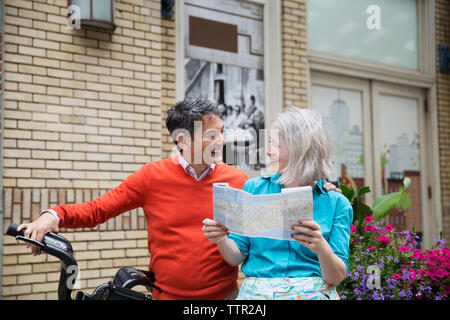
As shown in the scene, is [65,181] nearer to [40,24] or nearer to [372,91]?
[40,24]

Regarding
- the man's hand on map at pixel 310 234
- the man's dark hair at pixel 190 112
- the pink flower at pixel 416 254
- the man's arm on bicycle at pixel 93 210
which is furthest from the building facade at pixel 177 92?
the man's hand on map at pixel 310 234

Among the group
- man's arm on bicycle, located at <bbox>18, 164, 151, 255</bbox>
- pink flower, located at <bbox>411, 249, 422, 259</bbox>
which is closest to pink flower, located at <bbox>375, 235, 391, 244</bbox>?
pink flower, located at <bbox>411, 249, 422, 259</bbox>

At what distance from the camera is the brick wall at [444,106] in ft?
24.5

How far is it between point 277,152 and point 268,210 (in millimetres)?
343

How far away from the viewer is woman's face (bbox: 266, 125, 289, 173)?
6.36 feet

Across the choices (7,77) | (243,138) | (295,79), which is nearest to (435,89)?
(295,79)

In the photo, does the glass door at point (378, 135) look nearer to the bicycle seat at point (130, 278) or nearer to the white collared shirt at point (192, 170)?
the white collared shirt at point (192, 170)

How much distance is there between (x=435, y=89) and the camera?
7477 mm

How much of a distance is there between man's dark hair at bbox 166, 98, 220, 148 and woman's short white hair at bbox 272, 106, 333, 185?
22.8 inches

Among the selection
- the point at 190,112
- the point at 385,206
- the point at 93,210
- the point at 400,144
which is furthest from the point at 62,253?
the point at 400,144

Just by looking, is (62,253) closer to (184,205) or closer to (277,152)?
(184,205)

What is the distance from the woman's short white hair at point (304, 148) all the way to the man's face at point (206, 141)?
0.55 meters

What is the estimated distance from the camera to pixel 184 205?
2.41m
